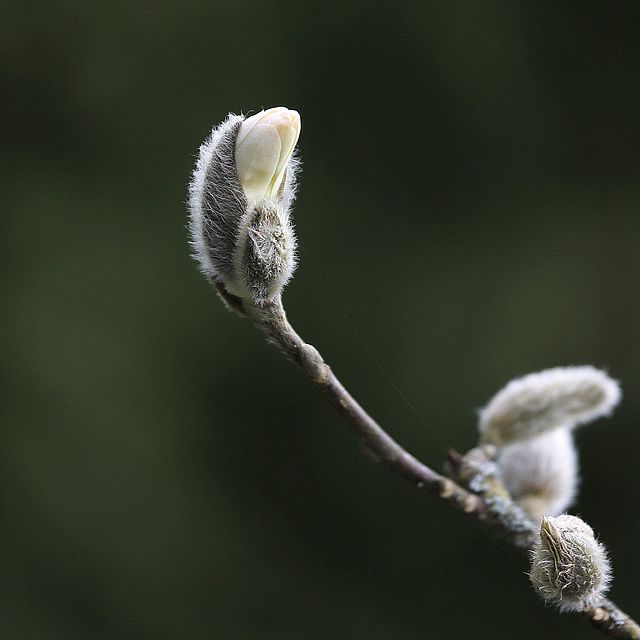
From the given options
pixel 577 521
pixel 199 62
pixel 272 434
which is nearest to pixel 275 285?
pixel 577 521

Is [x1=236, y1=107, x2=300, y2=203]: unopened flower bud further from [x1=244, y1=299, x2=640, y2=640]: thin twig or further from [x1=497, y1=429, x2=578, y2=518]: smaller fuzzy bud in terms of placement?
[x1=497, y1=429, x2=578, y2=518]: smaller fuzzy bud

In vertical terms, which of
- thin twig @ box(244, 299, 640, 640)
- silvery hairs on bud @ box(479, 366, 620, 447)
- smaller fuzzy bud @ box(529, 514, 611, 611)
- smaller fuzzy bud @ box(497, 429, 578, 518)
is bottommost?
smaller fuzzy bud @ box(529, 514, 611, 611)

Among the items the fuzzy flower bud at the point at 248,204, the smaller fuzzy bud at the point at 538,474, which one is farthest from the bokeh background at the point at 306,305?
the fuzzy flower bud at the point at 248,204

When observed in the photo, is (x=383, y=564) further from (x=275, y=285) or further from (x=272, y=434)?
(x=275, y=285)

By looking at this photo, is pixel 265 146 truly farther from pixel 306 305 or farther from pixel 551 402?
pixel 306 305

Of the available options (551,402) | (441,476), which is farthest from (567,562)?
(551,402)

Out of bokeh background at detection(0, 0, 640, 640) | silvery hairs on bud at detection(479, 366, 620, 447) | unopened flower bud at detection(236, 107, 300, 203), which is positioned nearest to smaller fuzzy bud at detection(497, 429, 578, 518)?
silvery hairs on bud at detection(479, 366, 620, 447)
